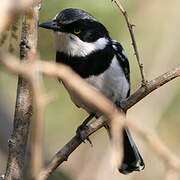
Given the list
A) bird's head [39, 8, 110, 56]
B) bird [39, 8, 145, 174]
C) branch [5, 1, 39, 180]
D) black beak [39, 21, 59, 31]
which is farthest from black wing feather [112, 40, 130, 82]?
branch [5, 1, 39, 180]

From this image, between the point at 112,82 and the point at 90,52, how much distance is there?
0.33 m

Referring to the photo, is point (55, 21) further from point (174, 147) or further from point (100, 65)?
point (174, 147)

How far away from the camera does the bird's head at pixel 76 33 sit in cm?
348

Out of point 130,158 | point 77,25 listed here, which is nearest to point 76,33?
point 77,25

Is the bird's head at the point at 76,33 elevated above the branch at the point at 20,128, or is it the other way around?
the bird's head at the point at 76,33

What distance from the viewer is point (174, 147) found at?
5.40m

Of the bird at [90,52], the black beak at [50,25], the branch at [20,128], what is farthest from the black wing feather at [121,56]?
the branch at [20,128]

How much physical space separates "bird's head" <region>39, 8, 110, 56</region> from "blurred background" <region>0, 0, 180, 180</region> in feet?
2.07

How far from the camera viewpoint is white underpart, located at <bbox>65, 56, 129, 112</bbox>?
362 centimetres

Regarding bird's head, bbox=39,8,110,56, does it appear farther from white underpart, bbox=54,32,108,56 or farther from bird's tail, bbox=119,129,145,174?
bird's tail, bbox=119,129,145,174

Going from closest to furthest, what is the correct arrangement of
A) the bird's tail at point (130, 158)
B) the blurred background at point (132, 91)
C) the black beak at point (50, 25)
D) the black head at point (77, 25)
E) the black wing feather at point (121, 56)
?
1. the black beak at point (50, 25)
2. the black head at point (77, 25)
3. the black wing feather at point (121, 56)
4. the bird's tail at point (130, 158)
5. the blurred background at point (132, 91)

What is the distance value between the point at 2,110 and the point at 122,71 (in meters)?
1.76

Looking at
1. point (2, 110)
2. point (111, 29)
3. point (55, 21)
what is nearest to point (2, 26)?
point (55, 21)

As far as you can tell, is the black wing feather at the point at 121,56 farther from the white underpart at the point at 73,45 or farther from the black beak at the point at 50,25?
the black beak at the point at 50,25
